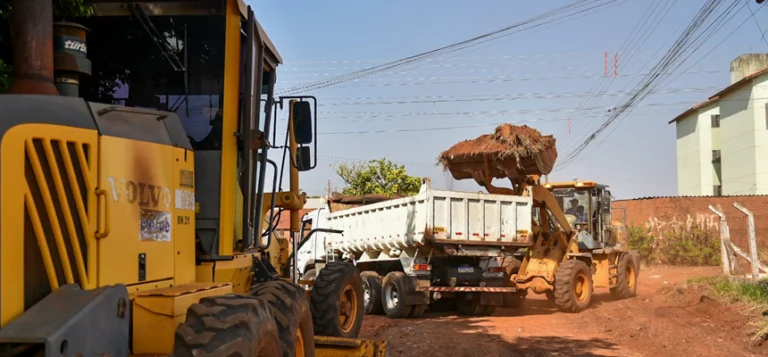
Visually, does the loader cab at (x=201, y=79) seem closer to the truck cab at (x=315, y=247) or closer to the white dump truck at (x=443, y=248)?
the white dump truck at (x=443, y=248)

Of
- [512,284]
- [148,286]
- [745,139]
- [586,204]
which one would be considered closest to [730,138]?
[745,139]

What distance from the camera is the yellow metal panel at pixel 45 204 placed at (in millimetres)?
3281

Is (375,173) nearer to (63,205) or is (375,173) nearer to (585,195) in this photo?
(585,195)

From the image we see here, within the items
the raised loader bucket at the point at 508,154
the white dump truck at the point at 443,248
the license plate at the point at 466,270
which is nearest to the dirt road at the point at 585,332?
the white dump truck at the point at 443,248

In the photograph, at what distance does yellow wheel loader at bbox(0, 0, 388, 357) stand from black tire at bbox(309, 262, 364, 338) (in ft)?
2.57

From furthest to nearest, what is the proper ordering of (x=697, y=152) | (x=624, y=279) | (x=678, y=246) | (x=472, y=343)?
1. (x=697, y=152)
2. (x=678, y=246)
3. (x=624, y=279)
4. (x=472, y=343)

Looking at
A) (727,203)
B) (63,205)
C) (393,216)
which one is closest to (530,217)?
(393,216)

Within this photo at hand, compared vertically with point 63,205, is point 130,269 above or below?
below

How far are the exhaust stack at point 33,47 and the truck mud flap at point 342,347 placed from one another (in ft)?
10.9

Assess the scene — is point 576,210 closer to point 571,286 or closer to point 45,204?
point 571,286

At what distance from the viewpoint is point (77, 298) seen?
346 centimetres

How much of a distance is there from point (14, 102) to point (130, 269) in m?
1.08

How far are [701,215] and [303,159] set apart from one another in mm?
29127

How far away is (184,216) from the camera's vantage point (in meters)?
4.88
